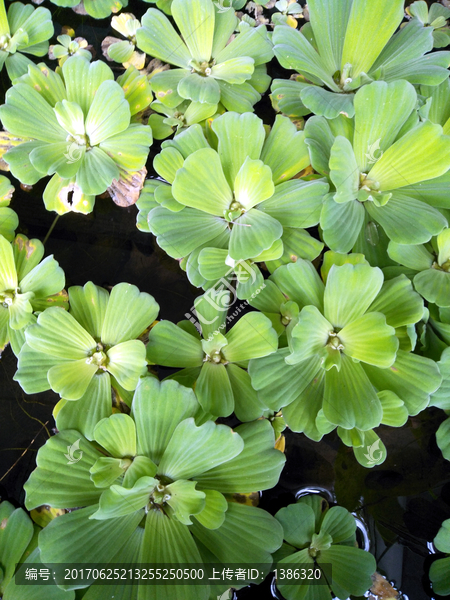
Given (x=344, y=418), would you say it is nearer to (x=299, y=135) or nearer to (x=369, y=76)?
(x=299, y=135)

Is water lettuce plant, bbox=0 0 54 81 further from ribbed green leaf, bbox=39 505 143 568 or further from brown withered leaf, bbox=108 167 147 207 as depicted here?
ribbed green leaf, bbox=39 505 143 568

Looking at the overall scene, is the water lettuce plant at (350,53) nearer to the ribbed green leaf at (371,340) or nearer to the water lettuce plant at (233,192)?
the water lettuce plant at (233,192)

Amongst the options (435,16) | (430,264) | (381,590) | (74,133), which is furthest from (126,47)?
(381,590)

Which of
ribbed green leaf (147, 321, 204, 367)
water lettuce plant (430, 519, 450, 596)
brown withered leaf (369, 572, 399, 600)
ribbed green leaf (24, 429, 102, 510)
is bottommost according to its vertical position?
brown withered leaf (369, 572, 399, 600)

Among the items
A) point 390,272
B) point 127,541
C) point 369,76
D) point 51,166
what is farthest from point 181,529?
point 369,76

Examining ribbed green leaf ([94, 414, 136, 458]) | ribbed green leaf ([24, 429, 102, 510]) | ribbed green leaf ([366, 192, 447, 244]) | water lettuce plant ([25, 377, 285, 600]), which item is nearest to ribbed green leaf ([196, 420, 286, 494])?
water lettuce plant ([25, 377, 285, 600])

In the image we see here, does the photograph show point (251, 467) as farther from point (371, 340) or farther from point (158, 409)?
point (371, 340)
